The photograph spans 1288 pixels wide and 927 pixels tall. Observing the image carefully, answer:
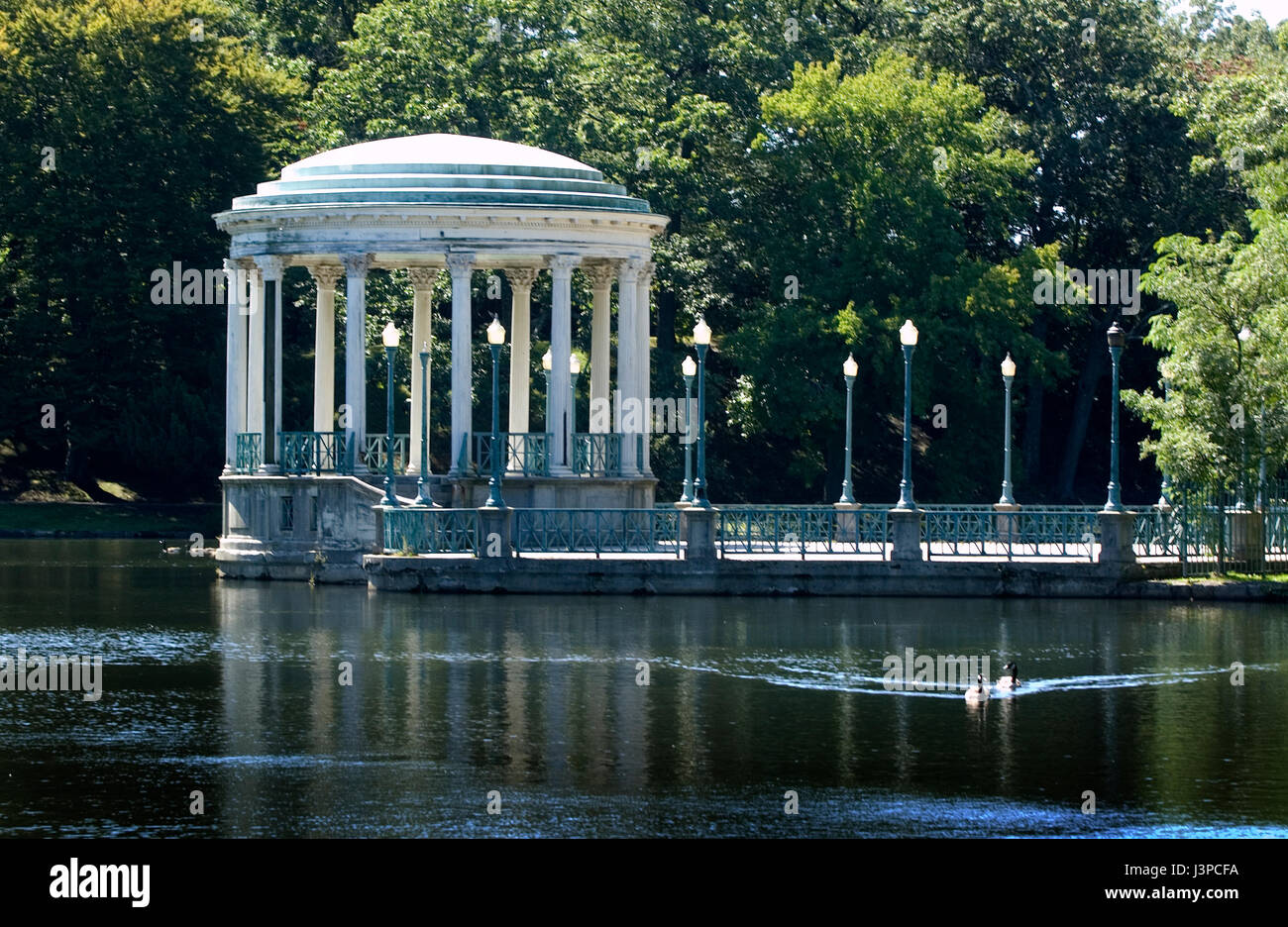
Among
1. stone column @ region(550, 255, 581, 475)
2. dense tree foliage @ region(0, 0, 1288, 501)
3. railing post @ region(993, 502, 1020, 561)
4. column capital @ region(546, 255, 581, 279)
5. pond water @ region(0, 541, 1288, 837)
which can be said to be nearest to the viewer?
pond water @ region(0, 541, 1288, 837)

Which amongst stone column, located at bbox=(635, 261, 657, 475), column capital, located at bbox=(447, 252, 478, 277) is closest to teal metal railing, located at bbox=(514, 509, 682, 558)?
stone column, located at bbox=(635, 261, 657, 475)

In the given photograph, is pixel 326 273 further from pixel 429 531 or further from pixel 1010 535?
pixel 1010 535

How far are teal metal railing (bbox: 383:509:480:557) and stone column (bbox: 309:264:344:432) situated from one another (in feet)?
27.1

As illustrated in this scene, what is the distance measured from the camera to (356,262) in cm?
5991

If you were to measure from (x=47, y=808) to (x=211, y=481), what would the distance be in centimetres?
6200

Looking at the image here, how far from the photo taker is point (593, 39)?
298ft

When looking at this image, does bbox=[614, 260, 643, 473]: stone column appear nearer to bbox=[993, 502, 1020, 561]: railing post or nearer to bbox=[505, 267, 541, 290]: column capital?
bbox=[505, 267, 541, 290]: column capital

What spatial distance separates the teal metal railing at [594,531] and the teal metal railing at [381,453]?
18.6 feet

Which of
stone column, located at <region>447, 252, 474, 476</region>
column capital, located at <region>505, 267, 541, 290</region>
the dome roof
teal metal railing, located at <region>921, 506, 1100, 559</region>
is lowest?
teal metal railing, located at <region>921, 506, 1100, 559</region>

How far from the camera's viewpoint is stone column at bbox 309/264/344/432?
6369 centimetres

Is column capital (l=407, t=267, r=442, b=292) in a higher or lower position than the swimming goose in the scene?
higher

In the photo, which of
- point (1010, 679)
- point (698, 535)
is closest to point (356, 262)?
point (698, 535)

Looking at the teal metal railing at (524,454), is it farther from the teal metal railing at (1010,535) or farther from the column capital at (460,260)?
the teal metal railing at (1010,535)

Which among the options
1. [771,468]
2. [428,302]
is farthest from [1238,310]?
[771,468]
